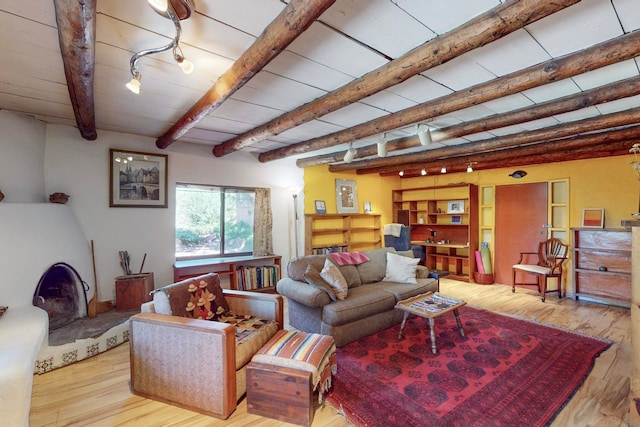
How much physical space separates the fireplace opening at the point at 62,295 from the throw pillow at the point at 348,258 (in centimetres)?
285

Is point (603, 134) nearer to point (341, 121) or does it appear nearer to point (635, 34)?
point (635, 34)

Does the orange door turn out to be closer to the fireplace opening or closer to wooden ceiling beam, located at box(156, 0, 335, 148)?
wooden ceiling beam, located at box(156, 0, 335, 148)

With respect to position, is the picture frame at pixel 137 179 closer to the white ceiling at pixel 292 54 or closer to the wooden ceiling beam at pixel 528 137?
the white ceiling at pixel 292 54

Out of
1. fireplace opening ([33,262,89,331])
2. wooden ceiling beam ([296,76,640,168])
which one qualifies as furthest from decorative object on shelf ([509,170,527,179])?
fireplace opening ([33,262,89,331])

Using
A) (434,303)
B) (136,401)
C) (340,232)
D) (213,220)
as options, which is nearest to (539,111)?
(434,303)

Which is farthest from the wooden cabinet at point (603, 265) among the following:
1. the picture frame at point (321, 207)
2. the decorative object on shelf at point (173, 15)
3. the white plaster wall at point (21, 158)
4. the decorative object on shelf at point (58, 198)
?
the white plaster wall at point (21, 158)

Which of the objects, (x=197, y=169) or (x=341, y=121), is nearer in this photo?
(x=341, y=121)

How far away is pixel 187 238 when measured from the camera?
15.0ft

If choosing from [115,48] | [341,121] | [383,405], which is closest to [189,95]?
[115,48]

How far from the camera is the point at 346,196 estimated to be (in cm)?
631

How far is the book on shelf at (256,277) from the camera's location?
4691 millimetres

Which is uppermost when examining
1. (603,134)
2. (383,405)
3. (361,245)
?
(603,134)

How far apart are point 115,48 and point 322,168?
14.1ft

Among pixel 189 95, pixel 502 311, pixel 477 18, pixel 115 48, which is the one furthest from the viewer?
pixel 502 311
